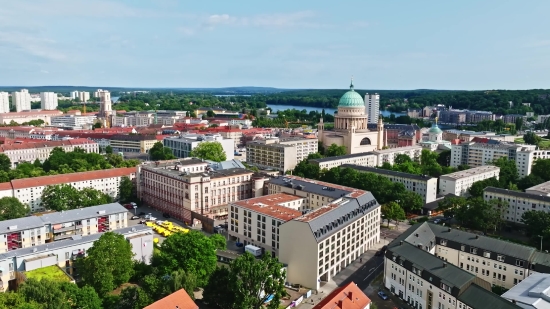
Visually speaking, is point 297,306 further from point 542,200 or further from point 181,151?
point 181,151

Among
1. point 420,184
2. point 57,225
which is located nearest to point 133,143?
point 57,225

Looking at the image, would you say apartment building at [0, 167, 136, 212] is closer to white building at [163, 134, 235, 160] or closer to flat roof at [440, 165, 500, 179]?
white building at [163, 134, 235, 160]

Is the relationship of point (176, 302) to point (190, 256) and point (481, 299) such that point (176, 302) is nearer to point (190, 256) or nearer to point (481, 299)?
point (190, 256)

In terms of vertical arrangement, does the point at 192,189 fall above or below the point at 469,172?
above

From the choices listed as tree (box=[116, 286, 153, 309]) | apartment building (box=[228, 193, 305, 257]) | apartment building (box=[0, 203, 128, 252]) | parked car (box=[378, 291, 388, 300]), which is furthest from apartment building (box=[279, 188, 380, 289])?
apartment building (box=[0, 203, 128, 252])

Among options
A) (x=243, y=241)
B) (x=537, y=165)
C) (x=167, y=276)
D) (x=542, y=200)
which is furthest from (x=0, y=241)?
(x=537, y=165)

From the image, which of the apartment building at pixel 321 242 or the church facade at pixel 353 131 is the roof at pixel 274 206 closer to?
the apartment building at pixel 321 242
